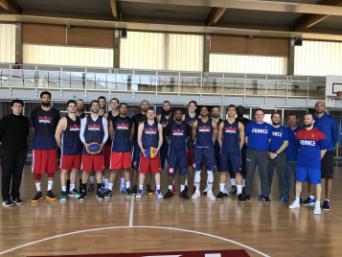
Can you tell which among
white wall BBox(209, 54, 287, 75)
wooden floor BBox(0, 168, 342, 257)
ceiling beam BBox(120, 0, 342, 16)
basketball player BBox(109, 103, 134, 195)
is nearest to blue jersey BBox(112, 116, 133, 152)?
basketball player BBox(109, 103, 134, 195)

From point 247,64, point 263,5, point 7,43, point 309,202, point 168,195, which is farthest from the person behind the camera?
point 247,64

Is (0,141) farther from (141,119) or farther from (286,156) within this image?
(286,156)

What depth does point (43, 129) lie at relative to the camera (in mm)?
5812

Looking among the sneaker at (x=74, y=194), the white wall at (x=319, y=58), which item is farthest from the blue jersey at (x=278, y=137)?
the white wall at (x=319, y=58)

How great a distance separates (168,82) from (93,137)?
10.3 meters

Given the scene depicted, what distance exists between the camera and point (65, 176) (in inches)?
235

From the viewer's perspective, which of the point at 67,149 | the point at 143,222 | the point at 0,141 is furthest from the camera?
the point at 67,149

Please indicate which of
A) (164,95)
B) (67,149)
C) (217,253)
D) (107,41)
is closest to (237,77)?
(164,95)

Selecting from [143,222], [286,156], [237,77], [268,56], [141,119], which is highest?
[268,56]

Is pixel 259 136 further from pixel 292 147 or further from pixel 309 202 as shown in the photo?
pixel 309 202

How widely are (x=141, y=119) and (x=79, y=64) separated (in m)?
11.1

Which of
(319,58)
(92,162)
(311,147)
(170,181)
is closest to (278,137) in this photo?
(311,147)

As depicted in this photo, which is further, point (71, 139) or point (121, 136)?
point (121, 136)

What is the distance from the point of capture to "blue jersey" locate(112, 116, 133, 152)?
6.19m
